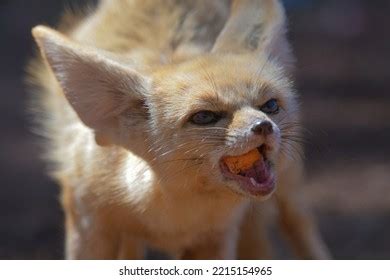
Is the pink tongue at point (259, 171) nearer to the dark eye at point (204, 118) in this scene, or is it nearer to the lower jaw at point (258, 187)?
the lower jaw at point (258, 187)

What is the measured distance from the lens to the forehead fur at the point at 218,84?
548cm

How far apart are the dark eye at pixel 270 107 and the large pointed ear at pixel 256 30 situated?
0.55 meters

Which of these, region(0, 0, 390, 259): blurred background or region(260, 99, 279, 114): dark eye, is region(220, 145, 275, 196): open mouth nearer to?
region(260, 99, 279, 114): dark eye

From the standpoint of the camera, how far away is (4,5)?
15.4 meters

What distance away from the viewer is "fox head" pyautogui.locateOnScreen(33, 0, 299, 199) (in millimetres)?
5426

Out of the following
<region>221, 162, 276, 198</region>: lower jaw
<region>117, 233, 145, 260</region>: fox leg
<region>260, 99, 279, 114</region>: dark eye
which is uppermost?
<region>117, 233, 145, 260</region>: fox leg

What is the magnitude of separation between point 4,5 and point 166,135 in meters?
10.3

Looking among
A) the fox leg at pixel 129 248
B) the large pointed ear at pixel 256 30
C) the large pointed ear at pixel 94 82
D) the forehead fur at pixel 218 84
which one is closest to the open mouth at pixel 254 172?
the forehead fur at pixel 218 84

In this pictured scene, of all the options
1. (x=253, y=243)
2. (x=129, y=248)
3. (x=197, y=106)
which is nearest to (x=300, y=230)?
(x=253, y=243)

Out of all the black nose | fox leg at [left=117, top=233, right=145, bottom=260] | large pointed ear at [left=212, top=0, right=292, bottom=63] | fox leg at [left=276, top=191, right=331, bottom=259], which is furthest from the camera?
fox leg at [left=276, top=191, right=331, bottom=259]

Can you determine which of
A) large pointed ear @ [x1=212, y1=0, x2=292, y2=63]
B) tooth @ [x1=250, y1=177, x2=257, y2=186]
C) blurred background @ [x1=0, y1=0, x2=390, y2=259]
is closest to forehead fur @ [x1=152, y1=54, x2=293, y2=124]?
large pointed ear @ [x1=212, y1=0, x2=292, y2=63]

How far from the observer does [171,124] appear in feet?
18.6

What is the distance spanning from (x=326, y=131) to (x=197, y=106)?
6115 millimetres

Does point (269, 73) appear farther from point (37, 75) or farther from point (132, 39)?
point (37, 75)
